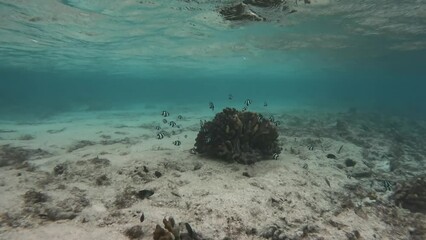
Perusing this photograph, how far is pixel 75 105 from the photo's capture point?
2131 inches

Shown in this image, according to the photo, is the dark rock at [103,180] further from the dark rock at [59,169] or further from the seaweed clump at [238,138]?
the seaweed clump at [238,138]

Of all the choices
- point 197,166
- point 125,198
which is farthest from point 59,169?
point 197,166

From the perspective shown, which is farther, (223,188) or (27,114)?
(27,114)

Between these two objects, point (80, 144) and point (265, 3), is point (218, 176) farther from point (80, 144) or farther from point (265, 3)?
point (265, 3)

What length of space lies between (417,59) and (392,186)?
44.5m

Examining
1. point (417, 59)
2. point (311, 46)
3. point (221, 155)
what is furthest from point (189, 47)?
point (417, 59)

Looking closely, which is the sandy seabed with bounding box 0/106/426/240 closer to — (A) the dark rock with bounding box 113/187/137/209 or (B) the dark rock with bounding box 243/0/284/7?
(A) the dark rock with bounding box 113/187/137/209

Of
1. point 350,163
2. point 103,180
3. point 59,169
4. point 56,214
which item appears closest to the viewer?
point 56,214

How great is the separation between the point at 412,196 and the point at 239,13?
16.2 metres

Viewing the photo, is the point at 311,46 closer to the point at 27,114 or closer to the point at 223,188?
Result: the point at 223,188

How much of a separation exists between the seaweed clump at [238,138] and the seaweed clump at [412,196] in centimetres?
400

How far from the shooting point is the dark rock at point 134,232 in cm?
569

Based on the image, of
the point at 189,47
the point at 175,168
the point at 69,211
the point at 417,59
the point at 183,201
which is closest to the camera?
the point at 69,211

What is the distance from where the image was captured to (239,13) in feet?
70.5
